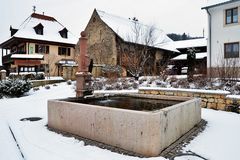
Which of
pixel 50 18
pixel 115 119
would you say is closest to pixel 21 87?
pixel 115 119

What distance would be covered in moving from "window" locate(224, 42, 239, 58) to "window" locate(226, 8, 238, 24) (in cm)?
185

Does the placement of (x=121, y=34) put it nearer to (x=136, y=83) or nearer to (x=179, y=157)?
(x=136, y=83)

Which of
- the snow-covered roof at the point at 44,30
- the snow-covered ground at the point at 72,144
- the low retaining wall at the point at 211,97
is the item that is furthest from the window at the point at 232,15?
the snow-covered roof at the point at 44,30

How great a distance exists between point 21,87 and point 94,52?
594 inches

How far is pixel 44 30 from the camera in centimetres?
2964

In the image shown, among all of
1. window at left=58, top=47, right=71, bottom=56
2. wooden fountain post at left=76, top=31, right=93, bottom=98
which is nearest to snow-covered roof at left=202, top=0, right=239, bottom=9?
wooden fountain post at left=76, top=31, right=93, bottom=98

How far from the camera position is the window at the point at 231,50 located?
54.5 ft

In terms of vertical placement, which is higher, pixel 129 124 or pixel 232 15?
pixel 232 15

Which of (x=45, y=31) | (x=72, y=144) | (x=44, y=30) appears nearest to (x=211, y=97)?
(x=72, y=144)

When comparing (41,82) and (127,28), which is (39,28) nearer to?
(127,28)

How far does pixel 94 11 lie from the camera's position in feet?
87.4

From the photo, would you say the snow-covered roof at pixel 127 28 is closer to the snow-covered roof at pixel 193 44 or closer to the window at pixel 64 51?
the snow-covered roof at pixel 193 44

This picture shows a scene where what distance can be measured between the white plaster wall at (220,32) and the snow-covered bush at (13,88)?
46.3ft

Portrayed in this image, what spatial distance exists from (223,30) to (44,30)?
23122 millimetres
